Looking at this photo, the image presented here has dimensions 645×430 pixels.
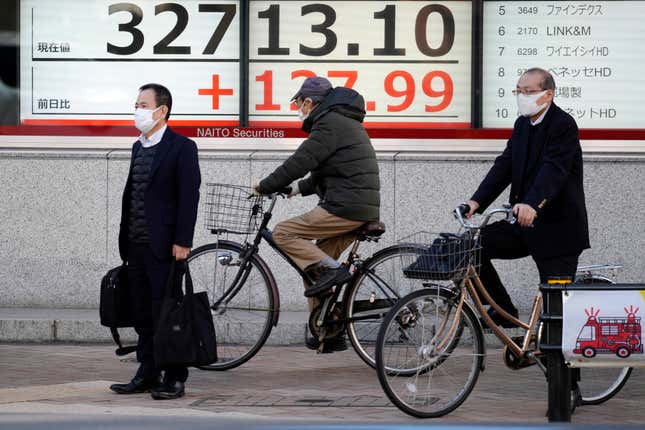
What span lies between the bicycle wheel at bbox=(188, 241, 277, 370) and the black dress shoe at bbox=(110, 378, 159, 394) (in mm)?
722

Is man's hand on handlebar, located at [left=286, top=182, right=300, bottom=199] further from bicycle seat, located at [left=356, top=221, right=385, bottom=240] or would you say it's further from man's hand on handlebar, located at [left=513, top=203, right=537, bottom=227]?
man's hand on handlebar, located at [left=513, top=203, right=537, bottom=227]

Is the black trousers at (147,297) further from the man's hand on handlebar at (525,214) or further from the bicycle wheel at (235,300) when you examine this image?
the man's hand on handlebar at (525,214)

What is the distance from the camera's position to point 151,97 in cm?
637

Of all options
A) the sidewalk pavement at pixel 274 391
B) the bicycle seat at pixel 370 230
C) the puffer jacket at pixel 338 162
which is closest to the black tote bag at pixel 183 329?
the sidewalk pavement at pixel 274 391


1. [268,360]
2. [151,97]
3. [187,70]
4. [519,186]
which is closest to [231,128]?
[187,70]

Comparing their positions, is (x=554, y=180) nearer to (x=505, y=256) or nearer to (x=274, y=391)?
(x=505, y=256)

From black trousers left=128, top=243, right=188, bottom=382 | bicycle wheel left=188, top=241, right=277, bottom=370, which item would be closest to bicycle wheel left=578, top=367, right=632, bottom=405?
bicycle wheel left=188, top=241, right=277, bottom=370

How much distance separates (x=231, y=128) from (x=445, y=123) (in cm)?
186

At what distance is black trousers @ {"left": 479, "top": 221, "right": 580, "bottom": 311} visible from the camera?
5746 mm

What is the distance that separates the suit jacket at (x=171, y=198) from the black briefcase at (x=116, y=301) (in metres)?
0.32

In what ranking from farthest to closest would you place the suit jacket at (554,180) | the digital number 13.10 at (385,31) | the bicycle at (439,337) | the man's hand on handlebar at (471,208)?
the digital number 13.10 at (385,31), the man's hand on handlebar at (471,208), the suit jacket at (554,180), the bicycle at (439,337)

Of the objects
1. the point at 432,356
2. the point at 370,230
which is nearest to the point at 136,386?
the point at 370,230

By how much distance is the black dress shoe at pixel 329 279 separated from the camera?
6.80 m

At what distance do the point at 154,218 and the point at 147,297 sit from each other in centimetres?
50
